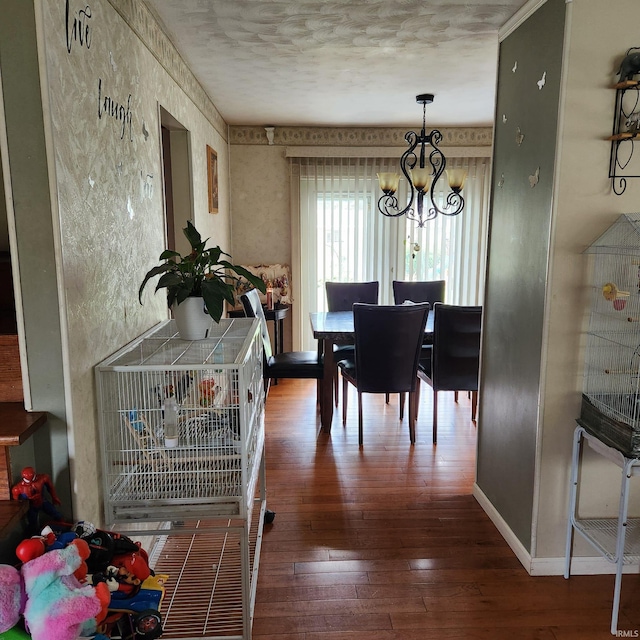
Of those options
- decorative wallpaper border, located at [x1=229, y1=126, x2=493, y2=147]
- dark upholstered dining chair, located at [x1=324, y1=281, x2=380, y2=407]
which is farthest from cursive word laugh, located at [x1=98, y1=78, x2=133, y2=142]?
decorative wallpaper border, located at [x1=229, y1=126, x2=493, y2=147]

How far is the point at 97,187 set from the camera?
5.52 feet

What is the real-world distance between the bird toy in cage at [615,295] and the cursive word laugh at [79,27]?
1.95m

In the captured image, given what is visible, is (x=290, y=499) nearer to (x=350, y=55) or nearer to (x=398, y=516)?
(x=398, y=516)

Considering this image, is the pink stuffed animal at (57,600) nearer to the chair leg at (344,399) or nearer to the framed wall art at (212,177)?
the chair leg at (344,399)

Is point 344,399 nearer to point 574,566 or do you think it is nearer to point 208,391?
point 574,566

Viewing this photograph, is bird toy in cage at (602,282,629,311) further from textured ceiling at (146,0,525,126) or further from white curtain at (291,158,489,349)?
white curtain at (291,158,489,349)

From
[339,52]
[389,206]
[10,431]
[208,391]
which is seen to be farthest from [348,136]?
[10,431]

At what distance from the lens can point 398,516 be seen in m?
2.58

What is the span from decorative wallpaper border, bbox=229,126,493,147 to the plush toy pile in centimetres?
448

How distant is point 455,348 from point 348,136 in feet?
8.97

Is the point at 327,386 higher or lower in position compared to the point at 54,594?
lower

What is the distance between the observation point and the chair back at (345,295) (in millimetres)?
4754

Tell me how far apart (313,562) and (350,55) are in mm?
2658

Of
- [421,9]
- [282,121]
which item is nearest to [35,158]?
[421,9]
